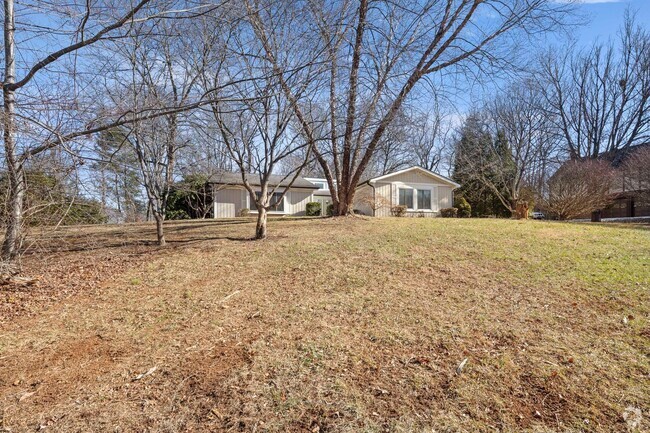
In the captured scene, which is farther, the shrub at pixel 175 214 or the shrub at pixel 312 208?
the shrub at pixel 312 208

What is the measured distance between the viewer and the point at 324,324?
12.6ft

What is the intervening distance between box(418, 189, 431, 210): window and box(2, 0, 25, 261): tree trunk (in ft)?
55.7

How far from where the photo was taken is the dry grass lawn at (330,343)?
2482mm

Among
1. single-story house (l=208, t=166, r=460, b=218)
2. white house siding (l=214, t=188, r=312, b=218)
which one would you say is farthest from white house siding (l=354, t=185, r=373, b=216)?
white house siding (l=214, t=188, r=312, b=218)

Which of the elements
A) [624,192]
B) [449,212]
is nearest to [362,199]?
[449,212]

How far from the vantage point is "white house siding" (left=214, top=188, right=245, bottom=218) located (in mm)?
19062

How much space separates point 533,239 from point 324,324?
20.0ft

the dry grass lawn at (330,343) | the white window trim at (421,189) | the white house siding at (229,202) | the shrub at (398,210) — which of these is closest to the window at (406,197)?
the white window trim at (421,189)

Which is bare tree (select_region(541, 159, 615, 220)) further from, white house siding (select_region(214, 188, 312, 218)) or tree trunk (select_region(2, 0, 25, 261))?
tree trunk (select_region(2, 0, 25, 261))

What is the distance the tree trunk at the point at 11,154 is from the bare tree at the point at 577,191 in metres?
19.2

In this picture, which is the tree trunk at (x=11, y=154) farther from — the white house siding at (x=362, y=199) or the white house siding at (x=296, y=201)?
the white house siding at (x=296, y=201)

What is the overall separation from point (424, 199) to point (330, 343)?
16.6 meters

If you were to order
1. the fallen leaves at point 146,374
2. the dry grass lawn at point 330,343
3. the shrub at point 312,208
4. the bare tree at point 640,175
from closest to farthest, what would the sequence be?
the dry grass lawn at point 330,343, the fallen leaves at point 146,374, the bare tree at point 640,175, the shrub at point 312,208

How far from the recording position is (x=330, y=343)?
342 cm
